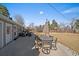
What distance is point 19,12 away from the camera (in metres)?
11.2

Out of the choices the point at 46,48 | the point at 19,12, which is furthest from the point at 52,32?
the point at 19,12

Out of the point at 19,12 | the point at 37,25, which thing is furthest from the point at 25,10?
the point at 37,25

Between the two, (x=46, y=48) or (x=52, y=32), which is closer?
(x=46, y=48)

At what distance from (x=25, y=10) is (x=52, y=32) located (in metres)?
2.18

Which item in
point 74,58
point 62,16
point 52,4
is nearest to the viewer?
point 74,58

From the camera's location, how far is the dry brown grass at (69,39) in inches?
448

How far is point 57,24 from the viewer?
1141 cm

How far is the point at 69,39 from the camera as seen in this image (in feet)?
42.8

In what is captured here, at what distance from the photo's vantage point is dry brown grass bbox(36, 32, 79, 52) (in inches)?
448

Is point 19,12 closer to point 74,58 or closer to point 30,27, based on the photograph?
point 30,27

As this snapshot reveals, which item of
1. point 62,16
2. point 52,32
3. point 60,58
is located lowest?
point 60,58

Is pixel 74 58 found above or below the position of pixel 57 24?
below

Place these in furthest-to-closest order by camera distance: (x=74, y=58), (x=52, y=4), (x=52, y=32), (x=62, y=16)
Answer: (x=52, y=32) → (x=62, y=16) → (x=52, y=4) → (x=74, y=58)

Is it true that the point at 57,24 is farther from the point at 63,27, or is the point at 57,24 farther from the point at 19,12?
the point at 19,12
